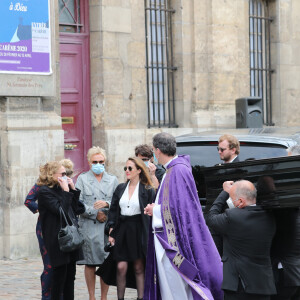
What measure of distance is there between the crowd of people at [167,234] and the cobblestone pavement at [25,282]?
538mm

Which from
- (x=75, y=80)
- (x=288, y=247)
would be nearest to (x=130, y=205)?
(x=288, y=247)

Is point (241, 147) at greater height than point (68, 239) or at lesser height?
greater

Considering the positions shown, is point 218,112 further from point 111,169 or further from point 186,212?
point 186,212

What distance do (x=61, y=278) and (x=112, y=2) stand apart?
715 cm

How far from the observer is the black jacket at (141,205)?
978 cm

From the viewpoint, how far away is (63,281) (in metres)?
9.02

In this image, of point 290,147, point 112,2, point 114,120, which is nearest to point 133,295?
point 290,147

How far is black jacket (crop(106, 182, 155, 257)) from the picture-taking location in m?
9.78

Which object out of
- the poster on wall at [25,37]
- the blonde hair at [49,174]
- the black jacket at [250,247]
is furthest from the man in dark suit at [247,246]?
the poster on wall at [25,37]

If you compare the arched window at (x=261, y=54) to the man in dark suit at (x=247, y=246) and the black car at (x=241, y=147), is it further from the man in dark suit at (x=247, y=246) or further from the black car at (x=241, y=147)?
the man in dark suit at (x=247, y=246)

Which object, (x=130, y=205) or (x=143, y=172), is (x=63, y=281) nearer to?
(x=130, y=205)

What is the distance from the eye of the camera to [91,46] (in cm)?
1508

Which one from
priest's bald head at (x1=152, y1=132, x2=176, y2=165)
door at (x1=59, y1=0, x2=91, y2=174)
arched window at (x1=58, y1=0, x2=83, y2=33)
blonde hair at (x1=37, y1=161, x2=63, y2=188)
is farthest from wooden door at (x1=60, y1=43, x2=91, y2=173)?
priest's bald head at (x1=152, y1=132, x2=176, y2=165)

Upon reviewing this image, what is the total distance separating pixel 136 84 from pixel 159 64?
0.93 m
